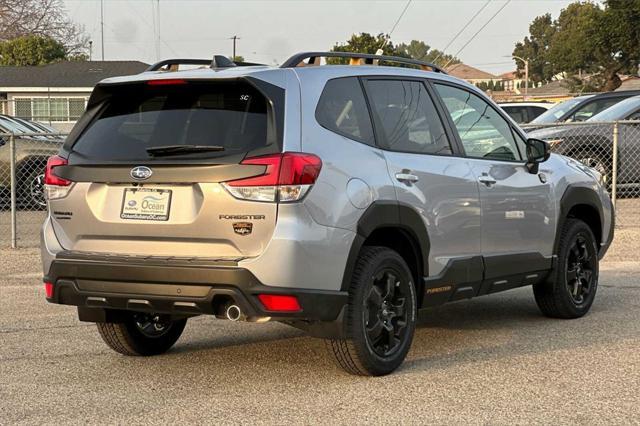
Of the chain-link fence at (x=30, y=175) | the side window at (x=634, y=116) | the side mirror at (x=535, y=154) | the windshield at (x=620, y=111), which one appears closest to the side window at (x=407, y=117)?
the side mirror at (x=535, y=154)

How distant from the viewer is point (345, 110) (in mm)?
5961

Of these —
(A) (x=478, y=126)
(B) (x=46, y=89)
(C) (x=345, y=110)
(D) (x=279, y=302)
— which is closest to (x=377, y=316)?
(D) (x=279, y=302)

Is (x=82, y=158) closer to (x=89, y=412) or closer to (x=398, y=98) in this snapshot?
(x=89, y=412)

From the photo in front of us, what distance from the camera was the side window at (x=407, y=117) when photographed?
20.5 feet

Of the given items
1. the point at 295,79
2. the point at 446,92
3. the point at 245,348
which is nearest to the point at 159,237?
the point at 295,79

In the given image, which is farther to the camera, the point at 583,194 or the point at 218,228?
the point at 583,194

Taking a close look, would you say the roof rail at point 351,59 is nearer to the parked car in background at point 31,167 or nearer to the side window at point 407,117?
the side window at point 407,117

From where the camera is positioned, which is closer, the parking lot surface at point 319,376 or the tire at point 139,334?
the parking lot surface at point 319,376

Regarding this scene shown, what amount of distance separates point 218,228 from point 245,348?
6.05ft

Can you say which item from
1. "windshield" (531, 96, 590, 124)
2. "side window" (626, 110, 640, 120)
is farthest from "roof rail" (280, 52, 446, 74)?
"windshield" (531, 96, 590, 124)

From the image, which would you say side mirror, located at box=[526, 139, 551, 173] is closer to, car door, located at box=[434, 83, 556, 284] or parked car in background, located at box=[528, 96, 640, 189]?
car door, located at box=[434, 83, 556, 284]

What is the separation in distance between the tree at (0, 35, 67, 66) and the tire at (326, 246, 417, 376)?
5683 centimetres

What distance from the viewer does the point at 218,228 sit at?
17.6 feet

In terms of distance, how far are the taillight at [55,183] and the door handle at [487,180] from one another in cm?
280
